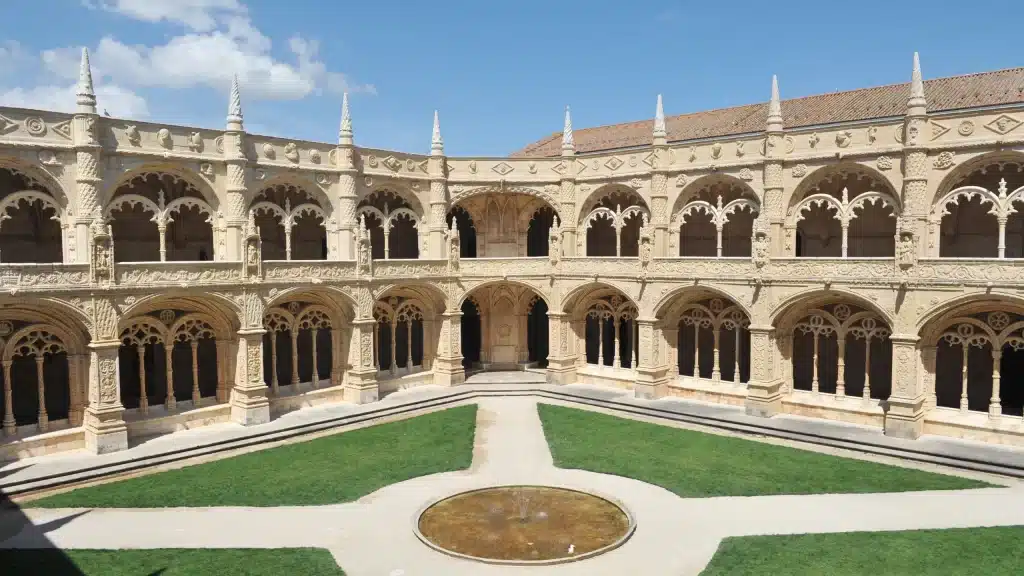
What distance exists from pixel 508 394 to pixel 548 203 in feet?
30.7

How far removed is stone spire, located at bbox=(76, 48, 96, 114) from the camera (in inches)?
901

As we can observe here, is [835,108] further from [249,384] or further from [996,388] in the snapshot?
[249,384]

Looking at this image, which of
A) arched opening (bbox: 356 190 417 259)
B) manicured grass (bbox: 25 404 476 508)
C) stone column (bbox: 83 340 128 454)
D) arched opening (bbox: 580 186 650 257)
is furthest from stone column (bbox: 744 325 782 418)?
stone column (bbox: 83 340 128 454)

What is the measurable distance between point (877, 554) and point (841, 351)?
1273 cm

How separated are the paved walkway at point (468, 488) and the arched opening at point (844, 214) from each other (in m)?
10.7

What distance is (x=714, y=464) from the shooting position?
71.9 ft

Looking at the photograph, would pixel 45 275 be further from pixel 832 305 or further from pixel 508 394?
pixel 832 305

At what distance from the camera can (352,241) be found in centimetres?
3027

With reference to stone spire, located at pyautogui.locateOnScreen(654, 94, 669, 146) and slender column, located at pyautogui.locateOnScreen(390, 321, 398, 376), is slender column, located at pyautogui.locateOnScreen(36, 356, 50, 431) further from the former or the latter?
stone spire, located at pyautogui.locateOnScreen(654, 94, 669, 146)

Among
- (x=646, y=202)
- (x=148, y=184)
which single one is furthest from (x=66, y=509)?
(x=646, y=202)

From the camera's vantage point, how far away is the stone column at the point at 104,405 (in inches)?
902

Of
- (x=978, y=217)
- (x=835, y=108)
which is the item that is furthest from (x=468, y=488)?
(x=835, y=108)

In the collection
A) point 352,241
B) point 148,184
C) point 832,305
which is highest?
point 148,184

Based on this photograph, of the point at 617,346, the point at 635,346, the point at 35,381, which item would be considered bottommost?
the point at 35,381
